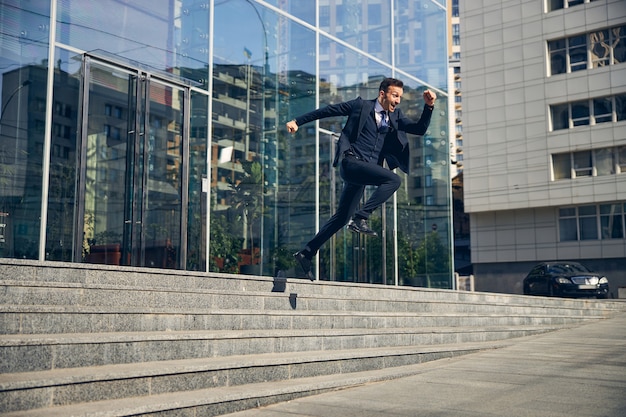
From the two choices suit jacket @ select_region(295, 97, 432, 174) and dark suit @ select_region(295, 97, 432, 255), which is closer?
dark suit @ select_region(295, 97, 432, 255)

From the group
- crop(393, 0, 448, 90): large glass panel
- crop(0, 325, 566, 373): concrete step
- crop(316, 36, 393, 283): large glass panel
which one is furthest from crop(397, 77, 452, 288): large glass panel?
crop(0, 325, 566, 373): concrete step

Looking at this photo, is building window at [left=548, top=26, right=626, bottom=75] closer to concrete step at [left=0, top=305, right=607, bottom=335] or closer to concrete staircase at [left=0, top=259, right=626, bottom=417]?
concrete step at [left=0, top=305, right=607, bottom=335]

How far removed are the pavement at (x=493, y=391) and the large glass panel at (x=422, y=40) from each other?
38.4ft

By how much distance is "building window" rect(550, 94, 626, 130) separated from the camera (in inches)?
1416

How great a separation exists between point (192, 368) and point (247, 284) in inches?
154

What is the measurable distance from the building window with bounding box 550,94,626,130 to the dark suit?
3242 centimetres

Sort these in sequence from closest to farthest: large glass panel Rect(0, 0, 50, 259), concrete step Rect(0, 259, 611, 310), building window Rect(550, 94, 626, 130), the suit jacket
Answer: concrete step Rect(0, 259, 611, 310)
the suit jacket
large glass panel Rect(0, 0, 50, 259)
building window Rect(550, 94, 626, 130)

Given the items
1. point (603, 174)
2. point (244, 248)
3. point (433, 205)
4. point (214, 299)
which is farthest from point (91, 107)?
point (603, 174)

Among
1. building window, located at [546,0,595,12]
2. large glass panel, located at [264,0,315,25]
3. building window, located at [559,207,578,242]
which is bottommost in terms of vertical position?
building window, located at [559,207,578,242]

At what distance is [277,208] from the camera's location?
13617 mm

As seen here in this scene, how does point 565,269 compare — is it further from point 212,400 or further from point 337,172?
point 212,400

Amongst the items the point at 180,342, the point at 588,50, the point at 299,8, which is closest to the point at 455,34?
the point at 588,50

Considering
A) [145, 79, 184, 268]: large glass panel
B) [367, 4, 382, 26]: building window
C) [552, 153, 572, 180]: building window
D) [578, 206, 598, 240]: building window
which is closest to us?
[145, 79, 184, 268]: large glass panel

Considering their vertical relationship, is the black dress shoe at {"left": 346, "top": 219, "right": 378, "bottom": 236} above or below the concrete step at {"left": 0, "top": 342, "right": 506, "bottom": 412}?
above
